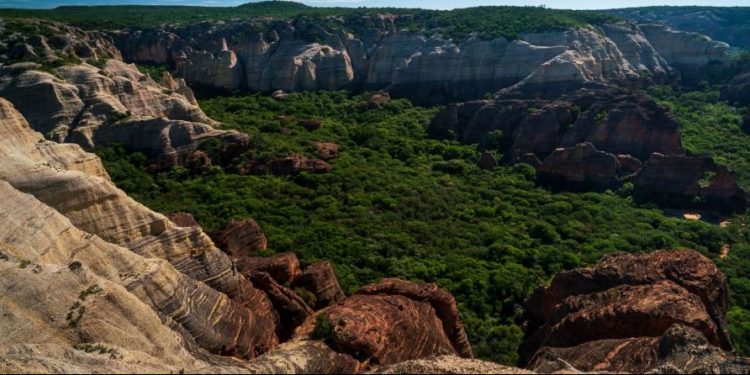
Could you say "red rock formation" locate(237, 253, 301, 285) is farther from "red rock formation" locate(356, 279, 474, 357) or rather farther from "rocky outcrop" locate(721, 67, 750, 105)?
"rocky outcrop" locate(721, 67, 750, 105)

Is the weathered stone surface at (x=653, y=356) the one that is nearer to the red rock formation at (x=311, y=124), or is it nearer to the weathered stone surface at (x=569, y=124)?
the weathered stone surface at (x=569, y=124)

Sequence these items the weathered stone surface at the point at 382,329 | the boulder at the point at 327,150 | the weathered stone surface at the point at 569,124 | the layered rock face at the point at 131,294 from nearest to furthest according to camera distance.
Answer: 1. the layered rock face at the point at 131,294
2. the weathered stone surface at the point at 382,329
3. the boulder at the point at 327,150
4. the weathered stone surface at the point at 569,124

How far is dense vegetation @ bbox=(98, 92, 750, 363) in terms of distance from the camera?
33.5 meters

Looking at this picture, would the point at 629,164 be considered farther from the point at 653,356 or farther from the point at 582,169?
the point at 653,356

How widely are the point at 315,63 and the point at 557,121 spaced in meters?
42.0

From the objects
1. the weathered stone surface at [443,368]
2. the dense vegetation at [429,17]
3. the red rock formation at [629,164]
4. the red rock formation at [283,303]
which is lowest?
the red rock formation at [629,164]

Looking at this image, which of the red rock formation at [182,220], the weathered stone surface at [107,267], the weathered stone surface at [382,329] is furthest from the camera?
the red rock formation at [182,220]

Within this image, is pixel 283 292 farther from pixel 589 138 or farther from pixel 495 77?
pixel 495 77

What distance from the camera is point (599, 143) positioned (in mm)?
58156

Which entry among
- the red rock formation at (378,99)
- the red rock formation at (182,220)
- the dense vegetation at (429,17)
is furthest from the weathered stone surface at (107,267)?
the dense vegetation at (429,17)

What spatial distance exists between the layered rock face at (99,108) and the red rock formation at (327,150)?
281 inches

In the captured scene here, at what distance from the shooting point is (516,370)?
14.8 meters

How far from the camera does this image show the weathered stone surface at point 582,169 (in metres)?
52.8

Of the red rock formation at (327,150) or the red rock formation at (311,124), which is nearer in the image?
the red rock formation at (327,150)
